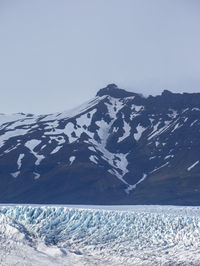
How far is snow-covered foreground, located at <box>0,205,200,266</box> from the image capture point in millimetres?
43822

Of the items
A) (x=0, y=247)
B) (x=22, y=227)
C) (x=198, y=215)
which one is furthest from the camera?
(x=198, y=215)

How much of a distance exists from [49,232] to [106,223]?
4435 millimetres

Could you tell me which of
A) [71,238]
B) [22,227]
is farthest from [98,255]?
[22,227]

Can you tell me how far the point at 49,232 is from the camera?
4650 cm

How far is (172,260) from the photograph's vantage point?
148 ft

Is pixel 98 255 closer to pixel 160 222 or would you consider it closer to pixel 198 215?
pixel 160 222

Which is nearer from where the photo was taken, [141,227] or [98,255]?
[98,255]

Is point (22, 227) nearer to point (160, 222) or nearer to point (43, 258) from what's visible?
point (43, 258)

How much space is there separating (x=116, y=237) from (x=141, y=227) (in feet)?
6.98

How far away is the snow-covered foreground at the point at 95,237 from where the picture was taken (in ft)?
144

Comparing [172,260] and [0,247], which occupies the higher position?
[0,247]

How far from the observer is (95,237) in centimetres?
4700

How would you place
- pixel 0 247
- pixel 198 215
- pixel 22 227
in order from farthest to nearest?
1. pixel 198 215
2. pixel 22 227
3. pixel 0 247

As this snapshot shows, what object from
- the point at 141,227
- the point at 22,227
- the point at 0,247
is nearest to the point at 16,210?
the point at 22,227
